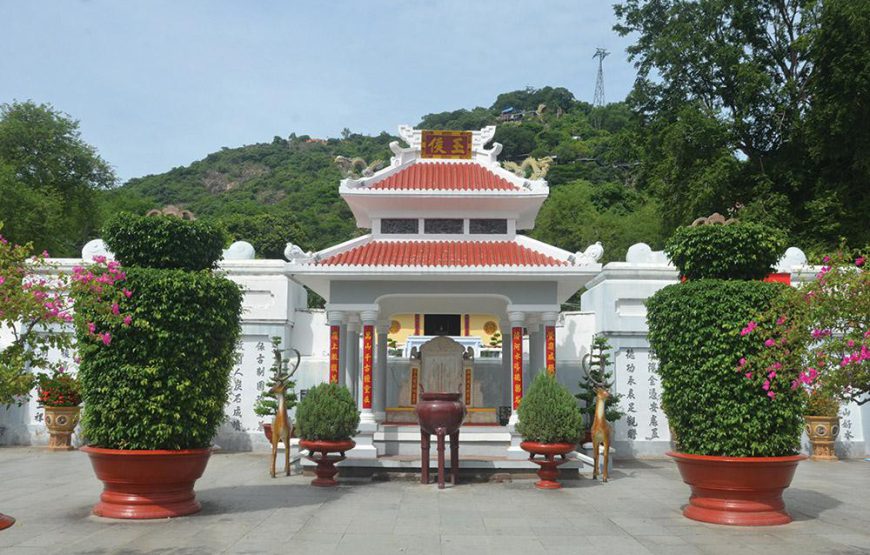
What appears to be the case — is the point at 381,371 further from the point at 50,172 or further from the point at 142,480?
the point at 50,172

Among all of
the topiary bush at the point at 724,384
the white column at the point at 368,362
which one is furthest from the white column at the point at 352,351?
the topiary bush at the point at 724,384

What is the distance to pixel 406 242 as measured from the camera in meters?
14.4

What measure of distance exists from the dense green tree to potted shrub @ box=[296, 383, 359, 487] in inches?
927

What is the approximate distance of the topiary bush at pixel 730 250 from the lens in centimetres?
855

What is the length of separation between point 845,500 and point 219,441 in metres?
12.3

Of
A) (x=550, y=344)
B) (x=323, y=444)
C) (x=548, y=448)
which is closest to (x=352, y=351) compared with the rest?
(x=323, y=444)

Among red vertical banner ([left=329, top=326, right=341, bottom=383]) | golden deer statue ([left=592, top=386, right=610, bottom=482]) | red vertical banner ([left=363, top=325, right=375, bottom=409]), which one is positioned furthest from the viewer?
red vertical banner ([left=329, top=326, right=341, bottom=383])

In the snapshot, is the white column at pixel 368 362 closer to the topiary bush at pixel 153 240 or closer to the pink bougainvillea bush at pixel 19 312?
the topiary bush at pixel 153 240

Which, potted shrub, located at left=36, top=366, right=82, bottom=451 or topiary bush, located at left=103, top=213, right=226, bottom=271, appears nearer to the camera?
topiary bush, located at left=103, top=213, right=226, bottom=271

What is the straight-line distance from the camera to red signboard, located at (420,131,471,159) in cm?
1573

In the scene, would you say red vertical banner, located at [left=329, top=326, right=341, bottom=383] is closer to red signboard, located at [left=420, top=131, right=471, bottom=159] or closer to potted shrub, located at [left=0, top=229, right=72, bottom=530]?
red signboard, located at [left=420, top=131, right=471, bottom=159]

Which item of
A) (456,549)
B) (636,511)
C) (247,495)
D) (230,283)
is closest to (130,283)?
(230,283)

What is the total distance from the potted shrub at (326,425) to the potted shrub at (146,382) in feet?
8.72

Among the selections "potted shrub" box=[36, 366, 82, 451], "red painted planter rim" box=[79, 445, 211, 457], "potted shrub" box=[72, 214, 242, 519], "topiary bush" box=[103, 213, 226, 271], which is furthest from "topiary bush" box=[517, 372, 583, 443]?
"potted shrub" box=[36, 366, 82, 451]
